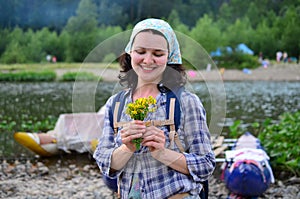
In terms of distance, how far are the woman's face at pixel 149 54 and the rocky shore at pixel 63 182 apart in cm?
199

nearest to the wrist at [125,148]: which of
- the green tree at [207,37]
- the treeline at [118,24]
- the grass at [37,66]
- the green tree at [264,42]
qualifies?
the treeline at [118,24]

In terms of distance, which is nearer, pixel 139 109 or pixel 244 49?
pixel 139 109

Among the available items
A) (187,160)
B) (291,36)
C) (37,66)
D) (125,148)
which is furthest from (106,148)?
(291,36)

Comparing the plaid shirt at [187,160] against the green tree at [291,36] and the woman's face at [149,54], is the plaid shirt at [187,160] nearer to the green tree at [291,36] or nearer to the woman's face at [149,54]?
the woman's face at [149,54]

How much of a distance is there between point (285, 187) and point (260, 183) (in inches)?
20.2

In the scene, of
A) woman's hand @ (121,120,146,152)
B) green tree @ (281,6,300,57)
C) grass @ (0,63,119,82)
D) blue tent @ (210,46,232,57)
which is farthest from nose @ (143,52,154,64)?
green tree @ (281,6,300,57)

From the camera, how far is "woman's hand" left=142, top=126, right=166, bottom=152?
1.17 m

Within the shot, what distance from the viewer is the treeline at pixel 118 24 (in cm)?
2225

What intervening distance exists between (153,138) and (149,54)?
0.68 ft

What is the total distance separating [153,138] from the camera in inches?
46.0

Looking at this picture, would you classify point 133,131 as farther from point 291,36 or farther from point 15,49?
point 291,36

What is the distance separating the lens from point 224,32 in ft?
93.6

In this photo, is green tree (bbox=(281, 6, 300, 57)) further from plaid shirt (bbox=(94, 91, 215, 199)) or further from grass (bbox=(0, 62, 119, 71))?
plaid shirt (bbox=(94, 91, 215, 199))

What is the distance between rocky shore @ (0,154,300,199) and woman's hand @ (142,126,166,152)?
6.59ft
